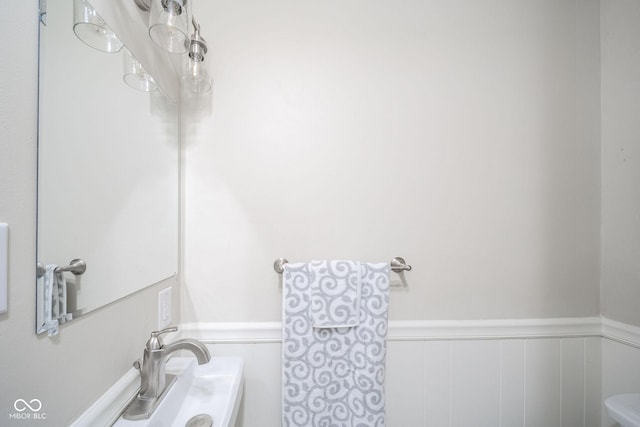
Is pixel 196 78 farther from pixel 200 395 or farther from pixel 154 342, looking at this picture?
pixel 200 395

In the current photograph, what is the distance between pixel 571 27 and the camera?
0.91 m

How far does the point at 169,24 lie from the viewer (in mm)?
577

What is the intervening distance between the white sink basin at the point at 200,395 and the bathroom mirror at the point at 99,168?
284mm

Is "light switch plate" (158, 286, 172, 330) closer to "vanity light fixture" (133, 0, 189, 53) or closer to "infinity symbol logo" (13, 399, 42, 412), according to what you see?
"infinity symbol logo" (13, 399, 42, 412)

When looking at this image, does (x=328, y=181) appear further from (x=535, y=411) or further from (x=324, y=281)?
(x=535, y=411)

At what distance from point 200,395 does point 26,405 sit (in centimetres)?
42

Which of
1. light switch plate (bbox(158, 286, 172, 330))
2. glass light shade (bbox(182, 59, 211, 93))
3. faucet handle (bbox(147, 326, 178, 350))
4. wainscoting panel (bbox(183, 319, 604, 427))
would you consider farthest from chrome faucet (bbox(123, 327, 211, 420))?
glass light shade (bbox(182, 59, 211, 93))

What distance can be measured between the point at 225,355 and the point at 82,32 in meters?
0.97

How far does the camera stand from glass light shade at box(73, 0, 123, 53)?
1.46 ft

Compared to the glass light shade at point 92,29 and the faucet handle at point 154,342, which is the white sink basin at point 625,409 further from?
the glass light shade at point 92,29

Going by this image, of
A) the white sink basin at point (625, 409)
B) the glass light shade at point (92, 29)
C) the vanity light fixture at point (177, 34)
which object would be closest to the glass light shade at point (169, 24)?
the vanity light fixture at point (177, 34)

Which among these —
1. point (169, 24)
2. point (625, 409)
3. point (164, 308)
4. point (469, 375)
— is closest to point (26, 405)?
point (164, 308)

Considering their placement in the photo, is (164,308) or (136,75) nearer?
(136,75)

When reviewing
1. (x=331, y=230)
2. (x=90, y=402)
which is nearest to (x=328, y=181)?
(x=331, y=230)
